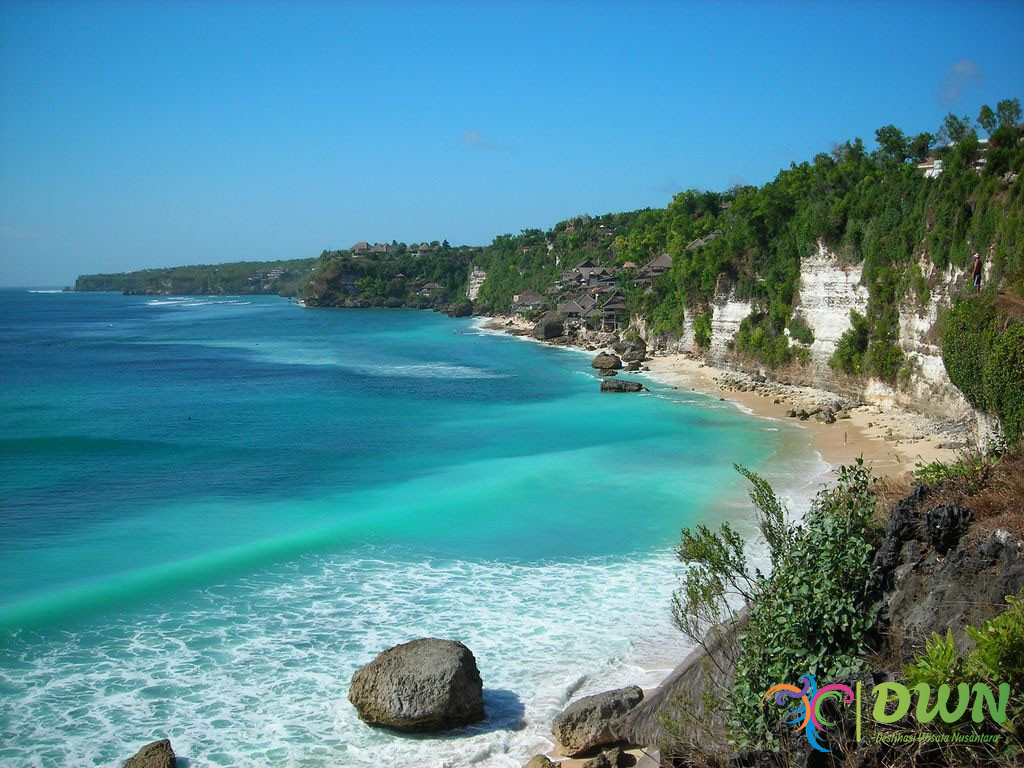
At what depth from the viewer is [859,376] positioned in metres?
35.3

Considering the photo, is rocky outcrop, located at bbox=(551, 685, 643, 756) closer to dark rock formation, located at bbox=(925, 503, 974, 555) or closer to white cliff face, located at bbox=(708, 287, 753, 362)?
dark rock formation, located at bbox=(925, 503, 974, 555)

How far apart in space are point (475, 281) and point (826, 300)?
281 feet

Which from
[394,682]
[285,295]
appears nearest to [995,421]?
[394,682]

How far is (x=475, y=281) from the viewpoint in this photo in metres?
121

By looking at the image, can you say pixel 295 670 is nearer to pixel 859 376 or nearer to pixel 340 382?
pixel 859 376

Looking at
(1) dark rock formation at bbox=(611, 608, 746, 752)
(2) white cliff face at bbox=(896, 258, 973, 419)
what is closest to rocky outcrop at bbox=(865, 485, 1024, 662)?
(1) dark rock formation at bbox=(611, 608, 746, 752)

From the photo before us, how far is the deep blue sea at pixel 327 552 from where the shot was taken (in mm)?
12180

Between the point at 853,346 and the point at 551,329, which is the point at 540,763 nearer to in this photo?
the point at 853,346

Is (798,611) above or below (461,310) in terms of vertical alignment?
below

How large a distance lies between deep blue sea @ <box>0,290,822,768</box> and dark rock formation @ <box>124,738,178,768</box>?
410mm

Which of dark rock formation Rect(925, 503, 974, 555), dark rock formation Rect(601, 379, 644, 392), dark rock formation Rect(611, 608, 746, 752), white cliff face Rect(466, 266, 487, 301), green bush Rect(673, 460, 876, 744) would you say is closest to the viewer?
green bush Rect(673, 460, 876, 744)

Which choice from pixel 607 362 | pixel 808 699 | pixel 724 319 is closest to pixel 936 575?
pixel 808 699

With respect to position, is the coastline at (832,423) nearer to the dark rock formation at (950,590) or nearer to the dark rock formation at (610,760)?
the dark rock formation at (610,760)

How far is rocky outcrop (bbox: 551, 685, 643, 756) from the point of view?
35.5 ft
